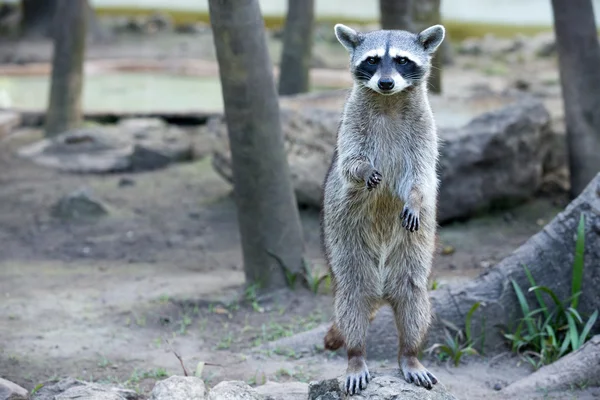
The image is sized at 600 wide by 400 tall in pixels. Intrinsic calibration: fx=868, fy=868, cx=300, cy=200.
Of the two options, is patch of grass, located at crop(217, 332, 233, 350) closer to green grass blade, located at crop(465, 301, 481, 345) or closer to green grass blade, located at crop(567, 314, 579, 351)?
green grass blade, located at crop(465, 301, 481, 345)

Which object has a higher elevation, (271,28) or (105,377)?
(271,28)

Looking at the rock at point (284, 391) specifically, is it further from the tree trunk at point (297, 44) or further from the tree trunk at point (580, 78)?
the tree trunk at point (297, 44)

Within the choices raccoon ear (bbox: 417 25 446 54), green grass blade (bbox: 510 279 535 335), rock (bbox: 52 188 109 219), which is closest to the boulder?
rock (bbox: 52 188 109 219)

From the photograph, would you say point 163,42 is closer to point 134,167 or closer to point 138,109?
point 138,109

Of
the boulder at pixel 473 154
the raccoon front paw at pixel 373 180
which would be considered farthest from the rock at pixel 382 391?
the boulder at pixel 473 154

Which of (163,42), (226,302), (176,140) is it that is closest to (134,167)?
(176,140)

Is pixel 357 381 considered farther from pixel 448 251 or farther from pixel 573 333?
pixel 448 251

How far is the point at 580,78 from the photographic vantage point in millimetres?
8211

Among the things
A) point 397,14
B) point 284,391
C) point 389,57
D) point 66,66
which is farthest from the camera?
point 66,66

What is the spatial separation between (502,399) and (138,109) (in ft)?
35.1

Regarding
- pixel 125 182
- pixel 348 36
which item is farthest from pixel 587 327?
pixel 125 182

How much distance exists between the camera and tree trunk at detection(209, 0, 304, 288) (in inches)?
254

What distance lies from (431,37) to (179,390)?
2268 mm

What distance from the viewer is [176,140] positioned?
38.3 feet
